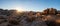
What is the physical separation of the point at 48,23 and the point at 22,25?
12.9 ft

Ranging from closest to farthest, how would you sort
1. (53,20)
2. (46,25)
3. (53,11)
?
1. (46,25)
2. (53,20)
3. (53,11)

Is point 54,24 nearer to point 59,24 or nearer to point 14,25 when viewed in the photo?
point 59,24

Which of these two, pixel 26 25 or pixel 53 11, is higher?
pixel 53 11

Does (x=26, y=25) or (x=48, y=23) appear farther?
(x=26, y=25)

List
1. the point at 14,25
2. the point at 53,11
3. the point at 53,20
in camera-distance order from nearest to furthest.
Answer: the point at 53,20 → the point at 14,25 → the point at 53,11

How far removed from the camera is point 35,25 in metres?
13.6

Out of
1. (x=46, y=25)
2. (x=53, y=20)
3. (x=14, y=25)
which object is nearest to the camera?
(x=46, y=25)

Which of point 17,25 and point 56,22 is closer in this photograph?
point 56,22

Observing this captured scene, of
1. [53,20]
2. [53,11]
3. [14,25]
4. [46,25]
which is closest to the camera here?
[46,25]

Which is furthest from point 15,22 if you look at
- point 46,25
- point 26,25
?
point 46,25

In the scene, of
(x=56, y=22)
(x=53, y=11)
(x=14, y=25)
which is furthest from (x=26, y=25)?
(x=53, y=11)

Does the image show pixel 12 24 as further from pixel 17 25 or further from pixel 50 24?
pixel 50 24

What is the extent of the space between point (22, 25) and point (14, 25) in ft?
3.83

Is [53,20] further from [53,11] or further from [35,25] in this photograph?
[53,11]
